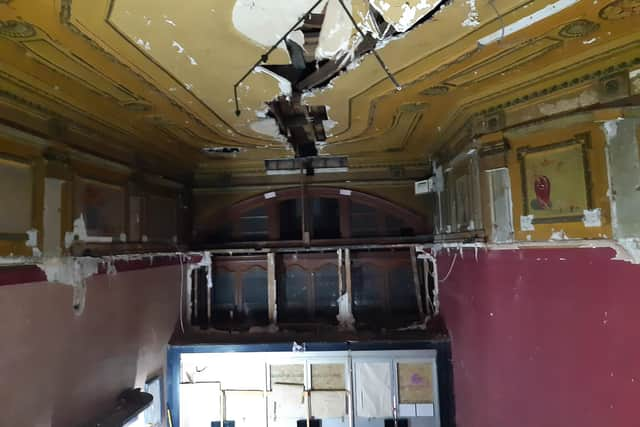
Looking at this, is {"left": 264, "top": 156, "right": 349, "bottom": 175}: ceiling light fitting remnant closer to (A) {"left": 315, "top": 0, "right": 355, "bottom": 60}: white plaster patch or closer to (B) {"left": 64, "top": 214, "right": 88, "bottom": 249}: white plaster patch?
(B) {"left": 64, "top": 214, "right": 88, "bottom": 249}: white plaster patch

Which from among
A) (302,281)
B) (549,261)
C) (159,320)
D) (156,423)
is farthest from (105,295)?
(549,261)

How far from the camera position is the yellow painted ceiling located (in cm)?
151

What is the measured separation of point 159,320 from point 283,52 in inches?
109

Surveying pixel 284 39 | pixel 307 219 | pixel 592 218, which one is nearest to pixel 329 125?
pixel 284 39

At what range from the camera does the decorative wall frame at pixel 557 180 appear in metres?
1.93

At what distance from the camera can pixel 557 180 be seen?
6.78 feet

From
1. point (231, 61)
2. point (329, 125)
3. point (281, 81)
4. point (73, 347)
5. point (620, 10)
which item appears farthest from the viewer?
point (329, 125)

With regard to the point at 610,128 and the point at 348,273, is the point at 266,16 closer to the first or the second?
the point at 610,128

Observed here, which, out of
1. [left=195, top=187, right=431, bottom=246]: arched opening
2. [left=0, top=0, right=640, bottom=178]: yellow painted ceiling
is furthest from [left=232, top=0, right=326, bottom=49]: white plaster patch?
[left=195, top=187, right=431, bottom=246]: arched opening

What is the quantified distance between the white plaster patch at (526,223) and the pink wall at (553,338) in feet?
0.40

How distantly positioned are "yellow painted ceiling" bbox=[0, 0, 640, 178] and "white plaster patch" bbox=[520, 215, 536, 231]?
2.27 feet

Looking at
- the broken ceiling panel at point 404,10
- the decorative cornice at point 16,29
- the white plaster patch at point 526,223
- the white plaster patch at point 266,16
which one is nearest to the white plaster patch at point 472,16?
the broken ceiling panel at point 404,10

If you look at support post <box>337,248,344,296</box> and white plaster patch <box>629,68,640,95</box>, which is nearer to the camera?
white plaster patch <box>629,68,640,95</box>

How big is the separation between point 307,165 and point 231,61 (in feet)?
8.01
